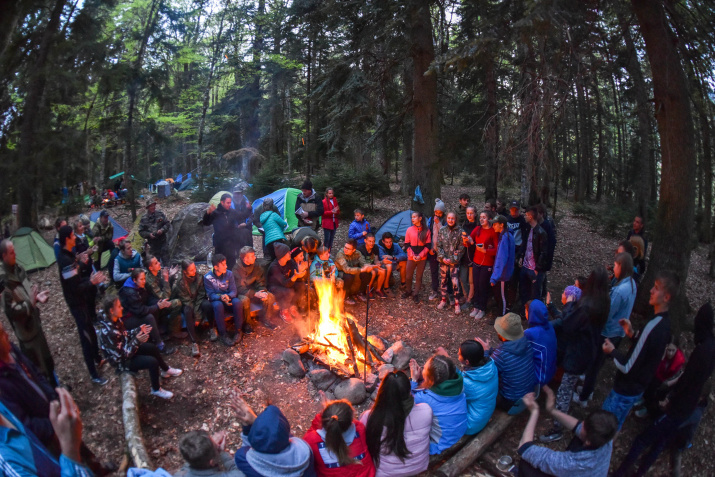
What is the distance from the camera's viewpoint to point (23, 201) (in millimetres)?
10703

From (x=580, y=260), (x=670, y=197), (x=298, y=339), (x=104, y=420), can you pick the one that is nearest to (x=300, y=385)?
(x=298, y=339)

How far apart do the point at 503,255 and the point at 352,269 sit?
280 cm

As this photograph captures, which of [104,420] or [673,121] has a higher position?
[673,121]

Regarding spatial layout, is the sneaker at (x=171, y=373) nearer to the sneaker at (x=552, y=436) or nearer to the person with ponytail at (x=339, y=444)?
the person with ponytail at (x=339, y=444)

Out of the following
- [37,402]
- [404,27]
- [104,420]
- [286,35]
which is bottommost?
[104,420]

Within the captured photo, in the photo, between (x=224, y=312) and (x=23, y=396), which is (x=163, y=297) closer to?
(x=224, y=312)

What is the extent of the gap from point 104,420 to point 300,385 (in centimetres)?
236

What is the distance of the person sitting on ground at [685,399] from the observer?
3.79m

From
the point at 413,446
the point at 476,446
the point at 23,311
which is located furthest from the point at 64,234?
the point at 476,446

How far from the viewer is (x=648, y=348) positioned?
3.94 meters

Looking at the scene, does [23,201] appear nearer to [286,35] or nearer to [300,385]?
[300,385]

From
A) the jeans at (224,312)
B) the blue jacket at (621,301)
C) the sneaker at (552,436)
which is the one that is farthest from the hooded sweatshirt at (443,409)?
the jeans at (224,312)

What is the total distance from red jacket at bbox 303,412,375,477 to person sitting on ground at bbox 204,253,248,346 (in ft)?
10.7

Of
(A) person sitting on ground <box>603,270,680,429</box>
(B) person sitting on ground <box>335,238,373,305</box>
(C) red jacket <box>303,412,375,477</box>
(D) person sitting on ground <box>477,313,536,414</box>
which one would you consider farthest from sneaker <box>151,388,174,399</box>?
(A) person sitting on ground <box>603,270,680,429</box>
